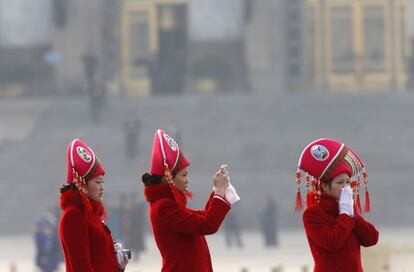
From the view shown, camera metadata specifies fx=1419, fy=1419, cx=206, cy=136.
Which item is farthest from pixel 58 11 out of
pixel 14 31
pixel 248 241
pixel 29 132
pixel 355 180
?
pixel 355 180

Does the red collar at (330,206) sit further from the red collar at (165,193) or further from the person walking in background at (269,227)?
the person walking in background at (269,227)

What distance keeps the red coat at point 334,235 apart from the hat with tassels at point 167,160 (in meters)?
0.72

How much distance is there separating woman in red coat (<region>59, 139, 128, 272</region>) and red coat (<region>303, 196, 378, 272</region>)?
1.01 metres

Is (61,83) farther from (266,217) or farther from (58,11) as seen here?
(266,217)

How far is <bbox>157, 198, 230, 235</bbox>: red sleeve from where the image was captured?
7371mm

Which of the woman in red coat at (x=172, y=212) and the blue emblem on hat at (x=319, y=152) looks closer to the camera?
the blue emblem on hat at (x=319, y=152)

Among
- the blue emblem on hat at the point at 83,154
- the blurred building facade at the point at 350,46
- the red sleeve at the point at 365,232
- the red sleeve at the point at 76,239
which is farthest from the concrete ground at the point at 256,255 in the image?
the blurred building facade at the point at 350,46

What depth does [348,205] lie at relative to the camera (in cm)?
732

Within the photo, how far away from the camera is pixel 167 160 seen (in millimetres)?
7578

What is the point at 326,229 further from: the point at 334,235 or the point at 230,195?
the point at 230,195

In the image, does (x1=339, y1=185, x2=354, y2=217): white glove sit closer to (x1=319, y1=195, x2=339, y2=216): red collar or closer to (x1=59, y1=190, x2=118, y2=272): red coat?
(x1=319, y1=195, x2=339, y2=216): red collar

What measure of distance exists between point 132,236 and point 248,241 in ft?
16.0

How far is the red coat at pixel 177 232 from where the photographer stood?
24.5 ft

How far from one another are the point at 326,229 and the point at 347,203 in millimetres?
172
